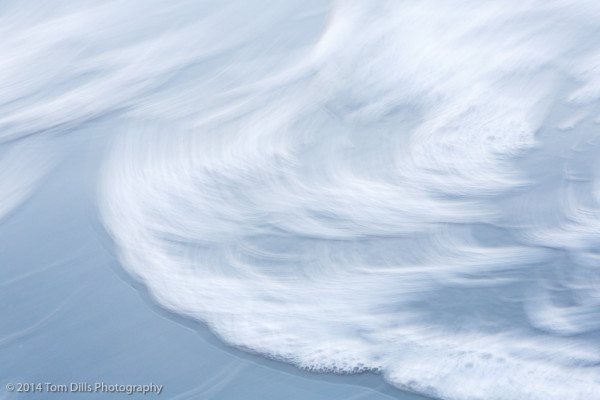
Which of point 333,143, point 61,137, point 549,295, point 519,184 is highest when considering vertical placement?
point 61,137

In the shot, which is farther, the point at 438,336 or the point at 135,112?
the point at 135,112

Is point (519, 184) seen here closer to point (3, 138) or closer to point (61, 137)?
point (61, 137)

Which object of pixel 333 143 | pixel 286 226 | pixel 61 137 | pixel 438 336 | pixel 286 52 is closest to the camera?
pixel 438 336

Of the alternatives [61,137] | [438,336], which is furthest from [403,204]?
[61,137]

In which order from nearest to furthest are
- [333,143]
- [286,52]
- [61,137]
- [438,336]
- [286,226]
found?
[438,336]
[286,226]
[333,143]
[61,137]
[286,52]

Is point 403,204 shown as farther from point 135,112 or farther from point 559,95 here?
point 135,112

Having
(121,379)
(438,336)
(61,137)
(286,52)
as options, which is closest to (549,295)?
(438,336)

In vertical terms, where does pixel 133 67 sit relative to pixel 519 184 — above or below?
above
